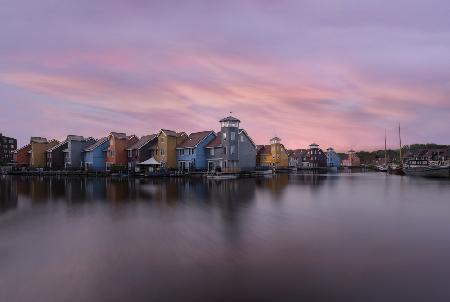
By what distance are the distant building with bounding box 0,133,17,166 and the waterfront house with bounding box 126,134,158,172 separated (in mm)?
114458

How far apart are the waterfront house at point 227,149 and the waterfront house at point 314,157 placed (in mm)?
76343

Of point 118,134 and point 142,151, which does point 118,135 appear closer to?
point 118,134

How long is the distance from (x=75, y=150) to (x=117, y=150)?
17.4 m

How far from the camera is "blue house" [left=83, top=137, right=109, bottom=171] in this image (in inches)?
3046

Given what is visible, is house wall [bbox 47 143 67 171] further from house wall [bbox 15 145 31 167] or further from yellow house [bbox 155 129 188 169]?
yellow house [bbox 155 129 188 169]

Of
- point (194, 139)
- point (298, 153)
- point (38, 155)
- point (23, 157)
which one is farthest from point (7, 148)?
point (298, 153)

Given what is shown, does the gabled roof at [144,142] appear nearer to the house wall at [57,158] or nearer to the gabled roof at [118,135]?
the gabled roof at [118,135]

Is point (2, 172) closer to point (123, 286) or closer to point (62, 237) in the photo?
point (62, 237)

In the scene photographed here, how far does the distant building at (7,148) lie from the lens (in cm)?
15188

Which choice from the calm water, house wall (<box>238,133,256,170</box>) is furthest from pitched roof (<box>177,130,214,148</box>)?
the calm water

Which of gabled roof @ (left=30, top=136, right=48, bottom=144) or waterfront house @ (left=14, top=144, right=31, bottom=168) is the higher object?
gabled roof @ (left=30, top=136, right=48, bottom=144)

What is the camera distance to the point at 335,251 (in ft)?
39.0

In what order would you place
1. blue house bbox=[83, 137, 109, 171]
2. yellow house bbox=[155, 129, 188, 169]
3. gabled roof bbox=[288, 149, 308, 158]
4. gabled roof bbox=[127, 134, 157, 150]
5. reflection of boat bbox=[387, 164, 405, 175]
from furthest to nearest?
gabled roof bbox=[288, 149, 308, 158], reflection of boat bbox=[387, 164, 405, 175], blue house bbox=[83, 137, 109, 171], gabled roof bbox=[127, 134, 157, 150], yellow house bbox=[155, 129, 188, 169]

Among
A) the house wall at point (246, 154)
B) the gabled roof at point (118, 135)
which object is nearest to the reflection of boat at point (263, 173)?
the house wall at point (246, 154)
